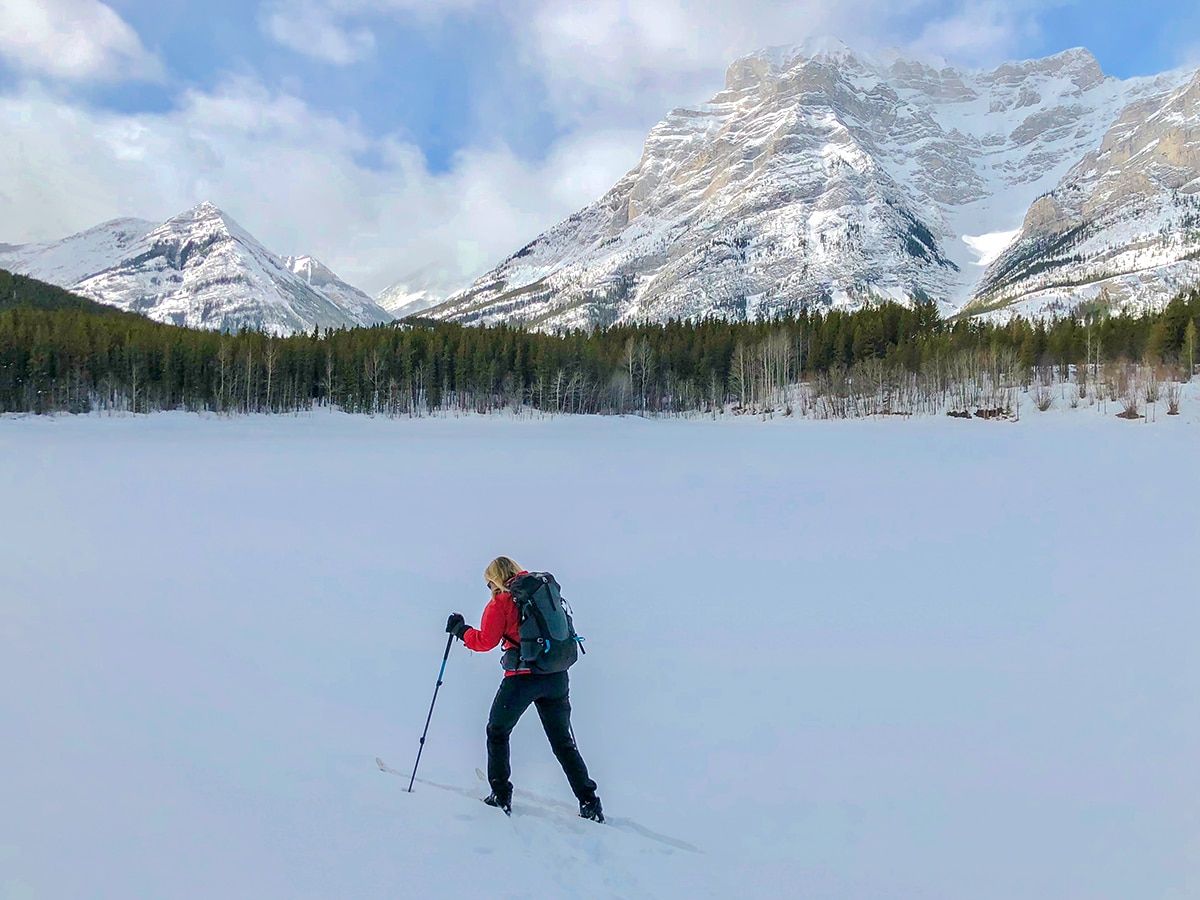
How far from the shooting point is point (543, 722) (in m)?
5.62

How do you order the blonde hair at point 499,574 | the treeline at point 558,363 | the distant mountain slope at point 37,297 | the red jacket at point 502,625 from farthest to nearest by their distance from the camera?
the distant mountain slope at point 37,297, the treeline at point 558,363, the blonde hair at point 499,574, the red jacket at point 502,625

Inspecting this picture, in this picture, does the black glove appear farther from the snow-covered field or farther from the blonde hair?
the snow-covered field

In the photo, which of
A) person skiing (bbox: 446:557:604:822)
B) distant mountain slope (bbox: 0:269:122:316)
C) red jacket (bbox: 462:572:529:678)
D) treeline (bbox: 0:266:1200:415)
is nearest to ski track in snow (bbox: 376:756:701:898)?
person skiing (bbox: 446:557:604:822)

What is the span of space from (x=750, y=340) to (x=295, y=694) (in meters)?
80.2

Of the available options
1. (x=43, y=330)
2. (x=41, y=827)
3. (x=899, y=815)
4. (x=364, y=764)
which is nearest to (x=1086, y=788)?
(x=899, y=815)

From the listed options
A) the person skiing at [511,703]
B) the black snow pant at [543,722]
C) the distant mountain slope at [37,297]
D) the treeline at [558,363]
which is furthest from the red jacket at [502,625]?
the distant mountain slope at [37,297]

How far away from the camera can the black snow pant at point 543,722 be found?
18.2 ft

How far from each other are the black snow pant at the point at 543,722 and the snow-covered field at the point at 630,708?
27cm

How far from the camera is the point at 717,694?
768 centimetres

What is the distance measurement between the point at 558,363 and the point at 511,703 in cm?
7483

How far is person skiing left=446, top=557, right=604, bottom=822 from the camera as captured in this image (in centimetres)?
550

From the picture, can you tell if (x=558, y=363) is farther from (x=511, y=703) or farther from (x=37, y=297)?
(x=37, y=297)

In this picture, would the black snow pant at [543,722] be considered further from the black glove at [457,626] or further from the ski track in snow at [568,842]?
the black glove at [457,626]

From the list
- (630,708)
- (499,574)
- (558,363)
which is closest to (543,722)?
(499,574)
